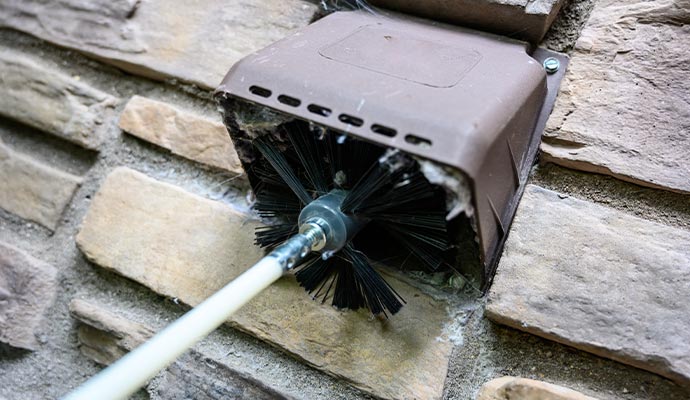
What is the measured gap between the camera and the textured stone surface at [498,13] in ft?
1.88

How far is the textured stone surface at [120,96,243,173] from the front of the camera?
25.0 inches

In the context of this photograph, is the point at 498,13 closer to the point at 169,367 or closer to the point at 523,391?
the point at 523,391

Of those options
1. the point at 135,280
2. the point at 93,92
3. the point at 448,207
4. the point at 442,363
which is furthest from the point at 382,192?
the point at 93,92

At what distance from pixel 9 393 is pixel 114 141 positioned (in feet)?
0.94

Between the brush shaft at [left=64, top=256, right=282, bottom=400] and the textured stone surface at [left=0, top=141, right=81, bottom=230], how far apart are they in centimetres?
33

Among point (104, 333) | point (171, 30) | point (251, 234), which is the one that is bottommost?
point (104, 333)

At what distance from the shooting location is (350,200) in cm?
49

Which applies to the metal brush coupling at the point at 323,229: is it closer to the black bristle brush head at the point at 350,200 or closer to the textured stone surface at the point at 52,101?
the black bristle brush head at the point at 350,200

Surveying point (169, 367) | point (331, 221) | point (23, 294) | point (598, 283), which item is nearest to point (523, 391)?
point (598, 283)

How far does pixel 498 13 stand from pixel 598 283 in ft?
0.88

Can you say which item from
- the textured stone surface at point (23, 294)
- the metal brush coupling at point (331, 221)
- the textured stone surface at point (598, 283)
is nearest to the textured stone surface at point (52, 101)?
the textured stone surface at point (23, 294)

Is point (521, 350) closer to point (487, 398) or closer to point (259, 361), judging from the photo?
point (487, 398)

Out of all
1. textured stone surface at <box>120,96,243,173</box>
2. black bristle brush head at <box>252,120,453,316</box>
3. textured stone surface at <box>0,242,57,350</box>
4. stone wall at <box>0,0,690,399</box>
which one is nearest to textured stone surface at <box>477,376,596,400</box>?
stone wall at <box>0,0,690,399</box>

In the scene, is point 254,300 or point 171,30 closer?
point 254,300
